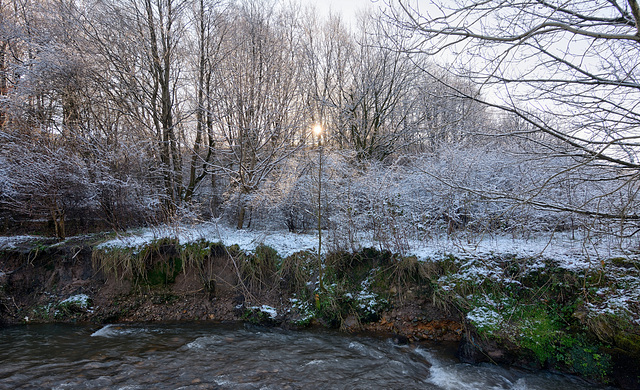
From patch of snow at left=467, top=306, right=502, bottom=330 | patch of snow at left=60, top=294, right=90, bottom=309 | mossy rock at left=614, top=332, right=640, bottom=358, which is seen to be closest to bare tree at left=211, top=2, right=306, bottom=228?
patch of snow at left=60, top=294, right=90, bottom=309

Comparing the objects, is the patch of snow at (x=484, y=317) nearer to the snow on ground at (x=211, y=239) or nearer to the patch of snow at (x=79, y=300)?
the snow on ground at (x=211, y=239)

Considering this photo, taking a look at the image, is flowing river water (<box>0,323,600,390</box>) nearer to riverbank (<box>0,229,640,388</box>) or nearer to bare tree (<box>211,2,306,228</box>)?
riverbank (<box>0,229,640,388</box>)

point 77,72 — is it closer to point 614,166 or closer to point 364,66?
point 364,66

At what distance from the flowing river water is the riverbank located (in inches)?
15.5

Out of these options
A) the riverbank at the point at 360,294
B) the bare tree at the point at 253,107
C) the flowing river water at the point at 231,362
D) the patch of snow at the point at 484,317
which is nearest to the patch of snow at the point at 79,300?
the riverbank at the point at 360,294

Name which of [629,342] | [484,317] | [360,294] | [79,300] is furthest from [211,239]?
[629,342]

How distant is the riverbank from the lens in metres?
4.91

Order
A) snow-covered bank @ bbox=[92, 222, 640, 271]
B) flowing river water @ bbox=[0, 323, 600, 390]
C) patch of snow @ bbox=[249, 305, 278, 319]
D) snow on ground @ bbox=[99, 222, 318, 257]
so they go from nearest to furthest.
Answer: flowing river water @ bbox=[0, 323, 600, 390], snow-covered bank @ bbox=[92, 222, 640, 271], patch of snow @ bbox=[249, 305, 278, 319], snow on ground @ bbox=[99, 222, 318, 257]

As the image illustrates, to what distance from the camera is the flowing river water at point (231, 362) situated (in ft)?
15.1

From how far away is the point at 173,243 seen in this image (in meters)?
7.61

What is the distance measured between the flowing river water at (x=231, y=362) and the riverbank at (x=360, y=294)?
1.29 ft

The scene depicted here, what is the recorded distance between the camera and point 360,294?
22.1ft

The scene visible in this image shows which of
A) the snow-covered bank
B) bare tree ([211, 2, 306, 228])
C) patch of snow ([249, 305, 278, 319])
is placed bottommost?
patch of snow ([249, 305, 278, 319])

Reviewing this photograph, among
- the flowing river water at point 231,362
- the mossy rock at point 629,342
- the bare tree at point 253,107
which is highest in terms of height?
the bare tree at point 253,107
